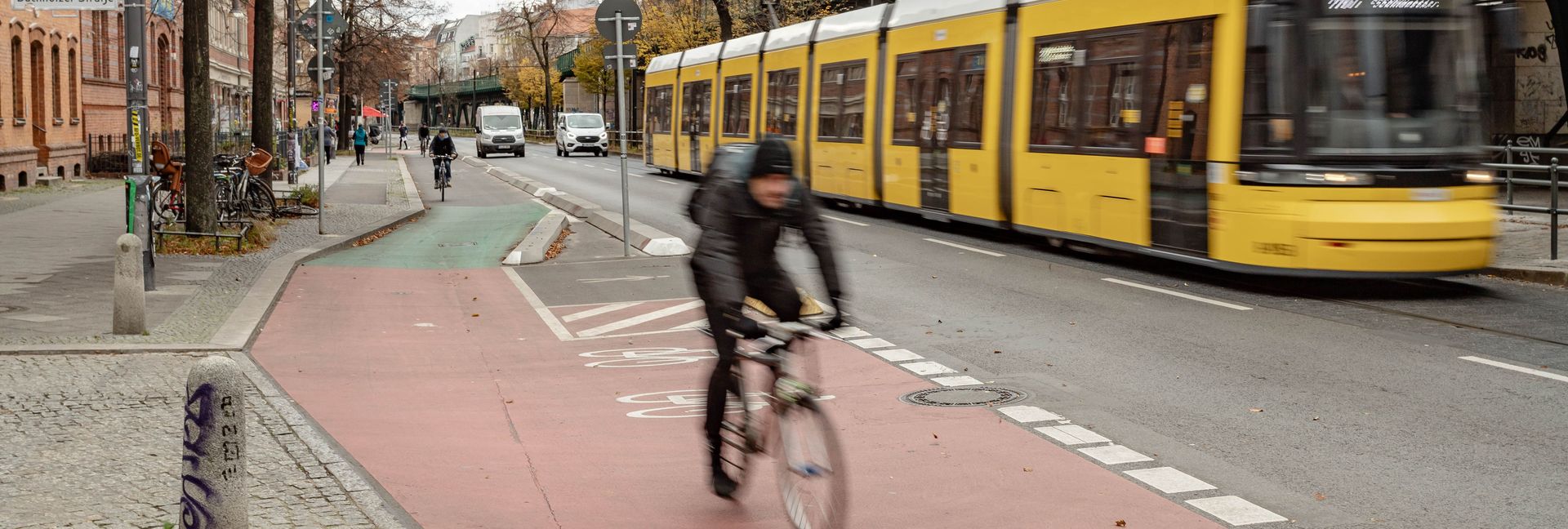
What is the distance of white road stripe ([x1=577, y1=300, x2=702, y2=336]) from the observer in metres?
11.6

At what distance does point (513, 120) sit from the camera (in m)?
65.8

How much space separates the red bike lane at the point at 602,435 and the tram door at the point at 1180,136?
4221 millimetres

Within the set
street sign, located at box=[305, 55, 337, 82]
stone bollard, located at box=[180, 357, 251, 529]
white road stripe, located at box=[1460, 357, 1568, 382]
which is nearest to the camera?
stone bollard, located at box=[180, 357, 251, 529]

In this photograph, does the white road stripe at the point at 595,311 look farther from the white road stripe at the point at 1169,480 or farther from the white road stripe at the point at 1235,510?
the white road stripe at the point at 1235,510

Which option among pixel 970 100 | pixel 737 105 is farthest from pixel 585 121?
pixel 970 100

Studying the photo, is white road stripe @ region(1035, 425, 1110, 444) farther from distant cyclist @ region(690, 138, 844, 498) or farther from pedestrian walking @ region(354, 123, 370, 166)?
pedestrian walking @ region(354, 123, 370, 166)

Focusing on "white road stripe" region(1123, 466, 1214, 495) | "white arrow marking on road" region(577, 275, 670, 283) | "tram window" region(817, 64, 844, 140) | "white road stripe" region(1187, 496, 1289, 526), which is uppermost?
"tram window" region(817, 64, 844, 140)

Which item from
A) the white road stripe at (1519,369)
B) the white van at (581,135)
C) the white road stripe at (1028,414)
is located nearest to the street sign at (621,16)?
the white road stripe at (1028,414)

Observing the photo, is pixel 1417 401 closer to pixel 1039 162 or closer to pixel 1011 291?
pixel 1011 291

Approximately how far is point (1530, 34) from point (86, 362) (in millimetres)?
26892

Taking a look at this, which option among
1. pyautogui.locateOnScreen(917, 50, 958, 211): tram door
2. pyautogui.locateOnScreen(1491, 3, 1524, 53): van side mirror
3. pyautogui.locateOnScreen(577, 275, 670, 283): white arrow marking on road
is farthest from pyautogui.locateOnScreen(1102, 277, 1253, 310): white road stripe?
pyautogui.locateOnScreen(917, 50, 958, 211): tram door

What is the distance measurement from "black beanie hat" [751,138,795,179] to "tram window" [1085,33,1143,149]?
916 centimetres

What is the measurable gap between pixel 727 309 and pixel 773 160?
565 mm

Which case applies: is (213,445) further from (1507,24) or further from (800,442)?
(1507,24)
